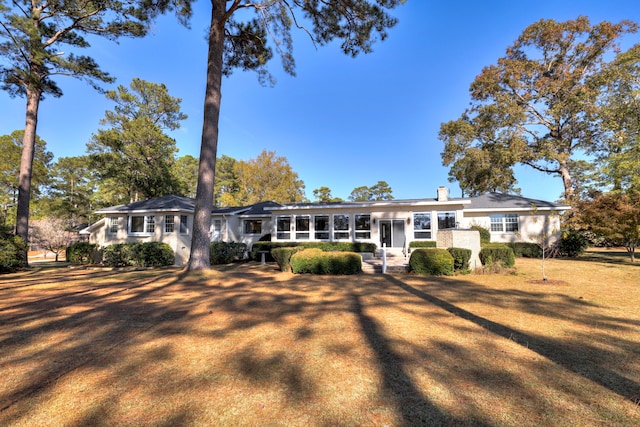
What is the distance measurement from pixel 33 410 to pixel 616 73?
94.9ft

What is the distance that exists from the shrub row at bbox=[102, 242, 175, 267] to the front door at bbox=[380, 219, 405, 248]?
42.2 feet

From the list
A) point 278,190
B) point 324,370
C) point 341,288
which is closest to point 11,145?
point 278,190

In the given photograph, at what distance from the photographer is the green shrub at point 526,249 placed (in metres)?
15.6

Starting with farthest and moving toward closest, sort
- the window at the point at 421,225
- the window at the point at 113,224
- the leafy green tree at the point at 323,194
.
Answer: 1. the leafy green tree at the point at 323,194
2. the window at the point at 113,224
3. the window at the point at 421,225

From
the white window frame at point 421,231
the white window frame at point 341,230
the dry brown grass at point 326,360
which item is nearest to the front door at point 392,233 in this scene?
the white window frame at point 421,231

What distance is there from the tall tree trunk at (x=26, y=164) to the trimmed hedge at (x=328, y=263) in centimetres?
1396

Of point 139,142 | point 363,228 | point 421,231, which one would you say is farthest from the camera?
point 139,142

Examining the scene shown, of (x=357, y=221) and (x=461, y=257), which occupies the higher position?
(x=357, y=221)

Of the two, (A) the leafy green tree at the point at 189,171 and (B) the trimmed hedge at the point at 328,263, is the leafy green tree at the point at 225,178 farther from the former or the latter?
(B) the trimmed hedge at the point at 328,263

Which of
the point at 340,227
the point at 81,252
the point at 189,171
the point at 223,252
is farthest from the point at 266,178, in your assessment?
the point at 81,252

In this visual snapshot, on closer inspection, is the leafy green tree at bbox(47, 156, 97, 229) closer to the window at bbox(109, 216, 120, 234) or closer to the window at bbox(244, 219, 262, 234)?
the window at bbox(109, 216, 120, 234)

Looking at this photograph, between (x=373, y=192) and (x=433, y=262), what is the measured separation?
49.4 meters

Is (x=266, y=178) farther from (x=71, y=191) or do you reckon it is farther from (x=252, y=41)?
(x=71, y=191)

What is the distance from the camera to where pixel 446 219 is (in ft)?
51.7
